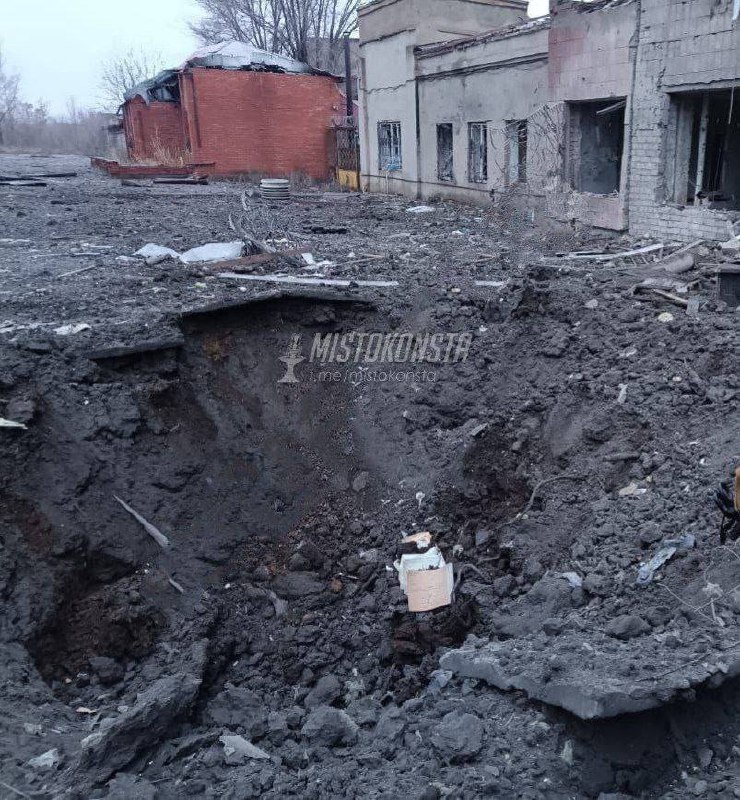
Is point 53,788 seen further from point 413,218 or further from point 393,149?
point 393,149

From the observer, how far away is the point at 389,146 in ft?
62.2

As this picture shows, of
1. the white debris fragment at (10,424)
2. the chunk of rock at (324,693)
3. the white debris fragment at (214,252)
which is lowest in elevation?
the chunk of rock at (324,693)

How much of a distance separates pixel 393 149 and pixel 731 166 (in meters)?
10.8

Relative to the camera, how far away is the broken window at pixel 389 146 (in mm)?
18406

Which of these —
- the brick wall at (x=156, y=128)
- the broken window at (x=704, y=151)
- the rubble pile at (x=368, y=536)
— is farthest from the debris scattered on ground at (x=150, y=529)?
the brick wall at (x=156, y=128)

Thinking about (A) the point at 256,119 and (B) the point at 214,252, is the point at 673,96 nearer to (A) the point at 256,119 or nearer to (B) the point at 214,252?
(B) the point at 214,252

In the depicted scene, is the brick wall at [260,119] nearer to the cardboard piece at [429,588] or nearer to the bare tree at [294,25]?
the bare tree at [294,25]

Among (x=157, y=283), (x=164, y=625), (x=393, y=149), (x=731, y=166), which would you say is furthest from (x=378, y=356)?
(x=393, y=149)

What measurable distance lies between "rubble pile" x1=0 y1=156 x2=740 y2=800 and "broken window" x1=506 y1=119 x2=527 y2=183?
5621 millimetres

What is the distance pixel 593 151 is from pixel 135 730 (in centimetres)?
1102

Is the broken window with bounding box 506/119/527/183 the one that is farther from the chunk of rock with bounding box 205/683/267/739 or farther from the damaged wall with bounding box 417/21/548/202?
the chunk of rock with bounding box 205/683/267/739

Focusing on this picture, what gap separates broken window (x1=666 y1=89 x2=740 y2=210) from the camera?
30.1 ft

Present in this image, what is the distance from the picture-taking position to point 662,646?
2746 mm
